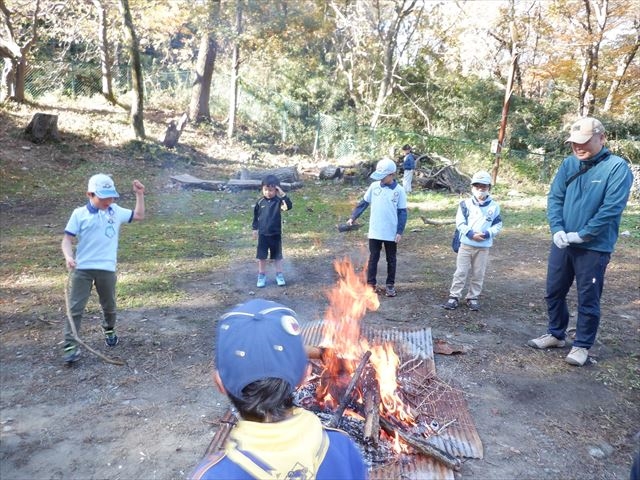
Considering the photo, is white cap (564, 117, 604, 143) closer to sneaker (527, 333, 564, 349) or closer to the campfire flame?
sneaker (527, 333, 564, 349)

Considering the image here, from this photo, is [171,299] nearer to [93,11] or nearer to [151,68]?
[93,11]

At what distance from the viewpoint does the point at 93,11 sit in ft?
62.6

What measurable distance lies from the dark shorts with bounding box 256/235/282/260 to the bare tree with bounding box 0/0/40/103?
14054 mm

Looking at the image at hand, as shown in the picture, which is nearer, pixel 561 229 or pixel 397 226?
pixel 561 229

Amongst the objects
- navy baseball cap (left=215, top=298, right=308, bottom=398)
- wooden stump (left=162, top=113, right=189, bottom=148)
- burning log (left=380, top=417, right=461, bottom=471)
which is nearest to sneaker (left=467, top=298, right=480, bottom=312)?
burning log (left=380, top=417, right=461, bottom=471)

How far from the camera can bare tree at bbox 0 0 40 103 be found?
1587 cm

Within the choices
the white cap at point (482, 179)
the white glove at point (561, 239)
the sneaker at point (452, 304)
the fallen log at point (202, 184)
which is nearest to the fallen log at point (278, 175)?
the fallen log at point (202, 184)

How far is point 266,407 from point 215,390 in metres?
3.10

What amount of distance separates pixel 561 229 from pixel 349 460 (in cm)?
404

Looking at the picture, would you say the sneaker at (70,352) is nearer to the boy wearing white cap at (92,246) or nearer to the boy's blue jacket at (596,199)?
the boy wearing white cap at (92,246)

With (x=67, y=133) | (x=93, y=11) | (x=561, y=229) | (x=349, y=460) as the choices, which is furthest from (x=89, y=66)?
(x=349, y=460)

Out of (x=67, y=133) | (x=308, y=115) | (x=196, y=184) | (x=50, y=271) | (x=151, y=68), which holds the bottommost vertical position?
(x=50, y=271)

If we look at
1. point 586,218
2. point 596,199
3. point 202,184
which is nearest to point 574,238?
point 586,218

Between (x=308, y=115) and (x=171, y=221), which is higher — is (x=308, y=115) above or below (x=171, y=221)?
above
